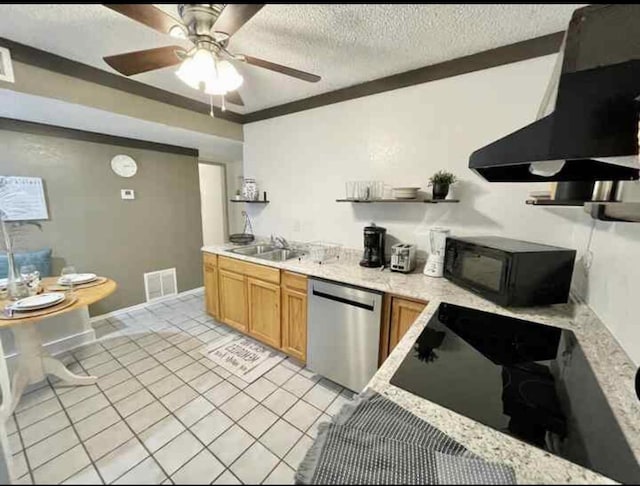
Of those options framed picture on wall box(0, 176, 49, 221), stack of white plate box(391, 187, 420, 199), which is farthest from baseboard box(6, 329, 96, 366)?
stack of white plate box(391, 187, 420, 199)

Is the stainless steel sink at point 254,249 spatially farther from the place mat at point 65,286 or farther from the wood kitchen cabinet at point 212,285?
the place mat at point 65,286

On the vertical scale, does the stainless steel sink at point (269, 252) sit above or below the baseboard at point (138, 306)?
above

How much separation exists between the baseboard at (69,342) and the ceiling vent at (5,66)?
6.65 feet

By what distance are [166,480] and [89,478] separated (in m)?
0.11

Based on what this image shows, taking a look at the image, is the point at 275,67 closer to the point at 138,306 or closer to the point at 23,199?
the point at 23,199

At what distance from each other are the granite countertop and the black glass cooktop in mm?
31

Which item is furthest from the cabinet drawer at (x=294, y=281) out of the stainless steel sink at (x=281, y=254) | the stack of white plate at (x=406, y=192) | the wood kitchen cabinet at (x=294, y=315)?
the stack of white plate at (x=406, y=192)

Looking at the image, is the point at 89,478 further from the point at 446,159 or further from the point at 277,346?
the point at 446,159

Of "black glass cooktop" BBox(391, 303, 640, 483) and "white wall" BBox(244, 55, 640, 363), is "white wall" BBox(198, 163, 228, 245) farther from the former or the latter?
"black glass cooktop" BBox(391, 303, 640, 483)

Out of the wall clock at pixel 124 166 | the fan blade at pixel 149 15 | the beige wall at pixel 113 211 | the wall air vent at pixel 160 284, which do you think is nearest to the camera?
the fan blade at pixel 149 15

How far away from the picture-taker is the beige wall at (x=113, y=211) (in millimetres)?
2584

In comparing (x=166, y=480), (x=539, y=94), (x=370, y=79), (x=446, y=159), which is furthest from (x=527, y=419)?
(x=370, y=79)

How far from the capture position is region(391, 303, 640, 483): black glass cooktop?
0.67 metres

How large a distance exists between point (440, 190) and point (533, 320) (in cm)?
101
